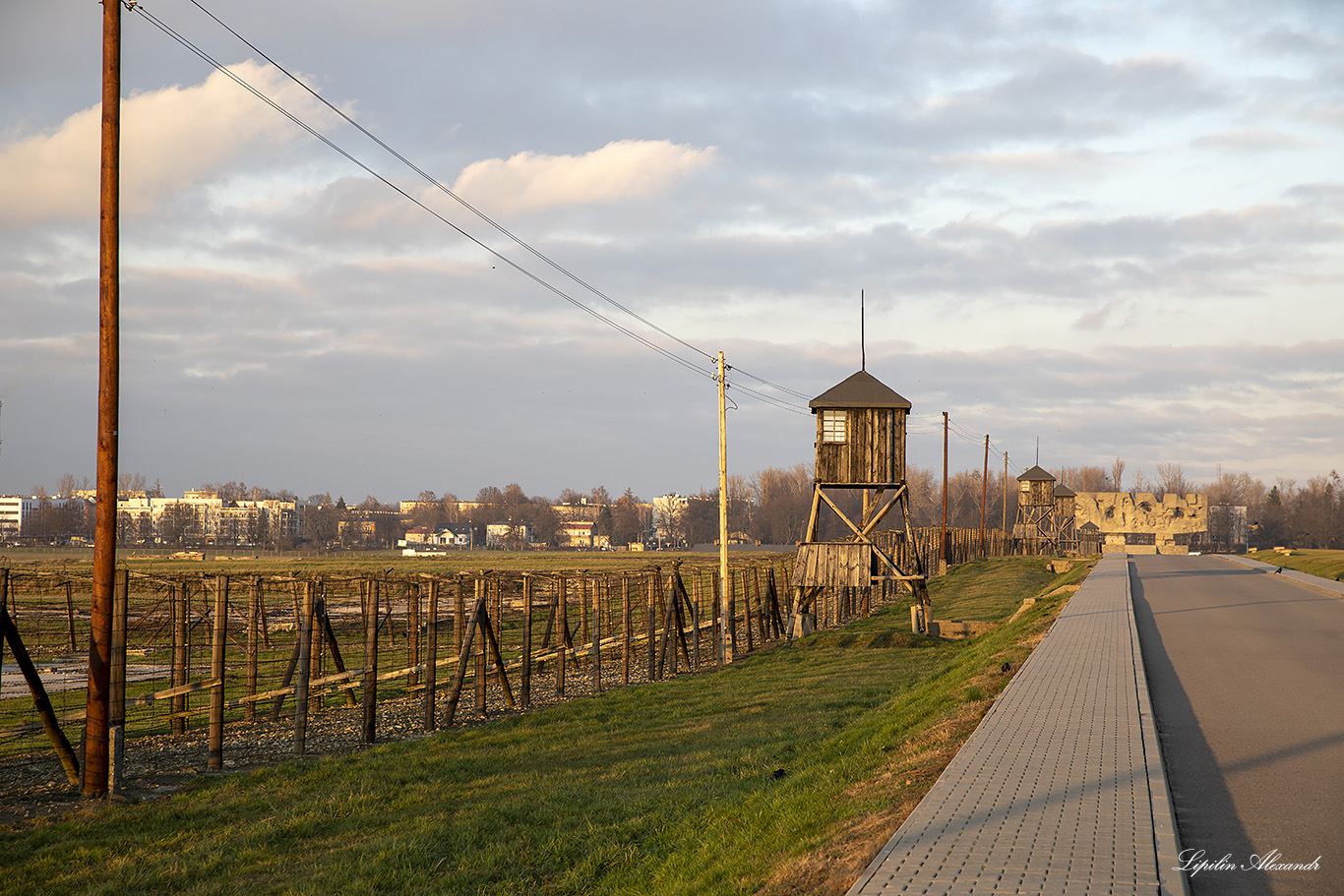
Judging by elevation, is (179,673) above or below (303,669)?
below

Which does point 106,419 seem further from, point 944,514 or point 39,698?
point 944,514

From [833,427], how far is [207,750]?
64.4ft

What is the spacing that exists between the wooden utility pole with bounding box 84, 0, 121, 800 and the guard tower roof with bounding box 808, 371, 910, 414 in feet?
68.1

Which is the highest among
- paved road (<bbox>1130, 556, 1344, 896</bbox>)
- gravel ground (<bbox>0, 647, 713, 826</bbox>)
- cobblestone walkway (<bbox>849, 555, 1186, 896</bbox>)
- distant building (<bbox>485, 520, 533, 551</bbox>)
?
cobblestone walkway (<bbox>849, 555, 1186, 896</bbox>)

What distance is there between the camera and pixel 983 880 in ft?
17.3

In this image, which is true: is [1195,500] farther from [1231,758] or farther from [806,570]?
[1231,758]

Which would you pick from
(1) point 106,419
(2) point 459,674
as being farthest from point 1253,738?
(1) point 106,419

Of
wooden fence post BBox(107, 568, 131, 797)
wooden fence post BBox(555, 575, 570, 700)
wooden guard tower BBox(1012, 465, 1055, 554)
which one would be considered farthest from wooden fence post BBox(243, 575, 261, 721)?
wooden guard tower BBox(1012, 465, 1055, 554)

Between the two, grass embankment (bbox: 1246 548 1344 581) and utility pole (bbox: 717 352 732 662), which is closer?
utility pole (bbox: 717 352 732 662)

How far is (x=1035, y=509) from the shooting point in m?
75.1

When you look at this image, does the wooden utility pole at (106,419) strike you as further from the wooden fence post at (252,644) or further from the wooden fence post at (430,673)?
the wooden fence post at (430,673)

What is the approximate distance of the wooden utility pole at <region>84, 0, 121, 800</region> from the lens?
10.4 m

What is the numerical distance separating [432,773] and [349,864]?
328 cm

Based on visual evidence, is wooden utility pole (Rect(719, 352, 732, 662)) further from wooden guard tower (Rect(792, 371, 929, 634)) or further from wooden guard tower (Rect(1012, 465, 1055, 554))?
wooden guard tower (Rect(1012, 465, 1055, 554))
